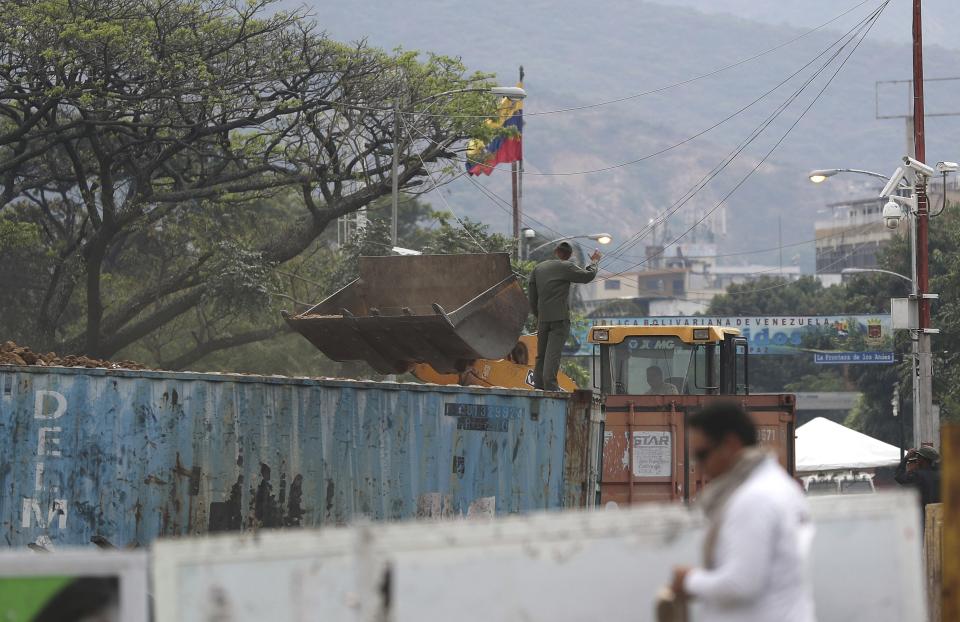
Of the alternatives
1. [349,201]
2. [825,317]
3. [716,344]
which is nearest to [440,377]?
[716,344]

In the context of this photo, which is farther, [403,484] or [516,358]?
[516,358]

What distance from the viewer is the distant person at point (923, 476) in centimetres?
1257

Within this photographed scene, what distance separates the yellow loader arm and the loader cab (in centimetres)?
206

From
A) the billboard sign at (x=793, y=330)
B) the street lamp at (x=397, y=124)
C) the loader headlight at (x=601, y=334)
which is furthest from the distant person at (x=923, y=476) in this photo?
the billboard sign at (x=793, y=330)

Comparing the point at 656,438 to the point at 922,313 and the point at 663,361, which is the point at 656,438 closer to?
the point at 663,361

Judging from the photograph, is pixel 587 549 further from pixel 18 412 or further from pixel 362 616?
pixel 18 412

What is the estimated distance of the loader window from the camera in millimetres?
20438

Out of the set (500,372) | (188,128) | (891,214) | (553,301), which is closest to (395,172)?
(188,128)

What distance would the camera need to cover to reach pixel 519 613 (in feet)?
16.5

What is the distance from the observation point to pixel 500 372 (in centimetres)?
1739

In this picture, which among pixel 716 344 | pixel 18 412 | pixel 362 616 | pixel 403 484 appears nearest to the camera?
pixel 362 616

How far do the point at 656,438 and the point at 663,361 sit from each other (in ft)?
8.06

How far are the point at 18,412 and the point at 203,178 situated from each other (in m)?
23.2

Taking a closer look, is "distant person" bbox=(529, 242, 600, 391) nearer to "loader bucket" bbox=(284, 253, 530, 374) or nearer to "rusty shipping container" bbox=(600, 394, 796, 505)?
"loader bucket" bbox=(284, 253, 530, 374)
